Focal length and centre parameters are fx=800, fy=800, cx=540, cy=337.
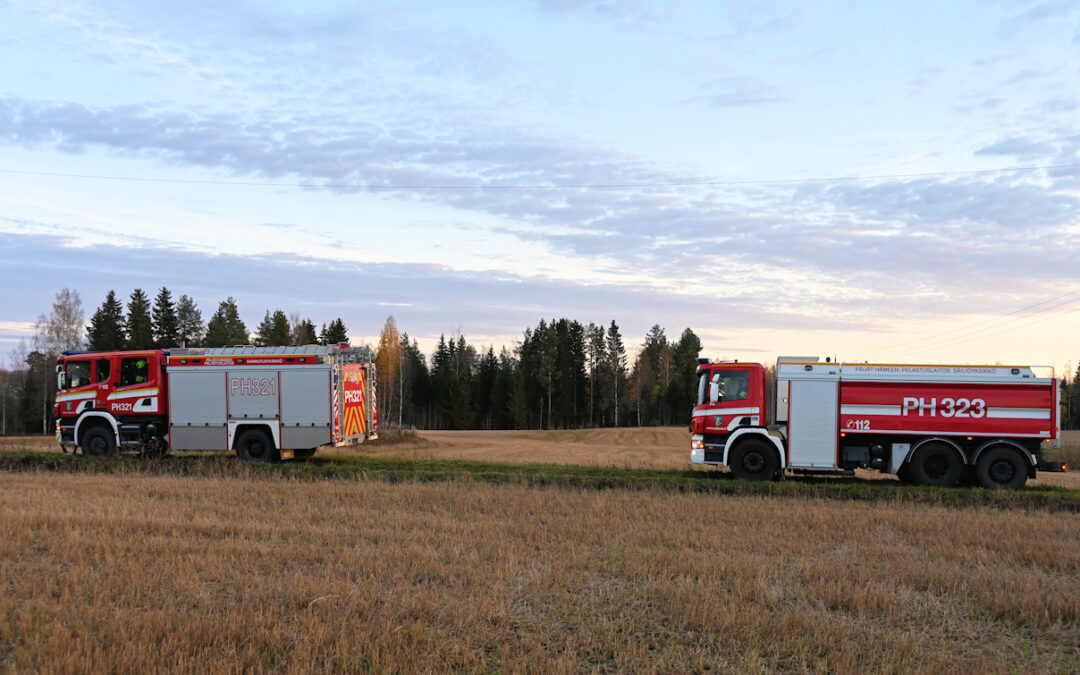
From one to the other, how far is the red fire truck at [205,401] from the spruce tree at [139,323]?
193ft

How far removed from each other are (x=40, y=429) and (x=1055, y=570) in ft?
281

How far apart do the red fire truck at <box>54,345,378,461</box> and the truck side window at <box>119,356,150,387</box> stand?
3cm

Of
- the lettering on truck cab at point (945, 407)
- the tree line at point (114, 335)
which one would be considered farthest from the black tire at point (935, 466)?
the tree line at point (114, 335)

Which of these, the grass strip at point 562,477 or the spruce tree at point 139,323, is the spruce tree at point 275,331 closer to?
the spruce tree at point 139,323

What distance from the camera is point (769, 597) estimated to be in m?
8.12

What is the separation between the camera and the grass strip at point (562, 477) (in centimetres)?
1634

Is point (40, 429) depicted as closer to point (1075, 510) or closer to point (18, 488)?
point (18, 488)

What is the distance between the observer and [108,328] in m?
77.1

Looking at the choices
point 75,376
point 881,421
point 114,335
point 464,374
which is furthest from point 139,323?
point 881,421

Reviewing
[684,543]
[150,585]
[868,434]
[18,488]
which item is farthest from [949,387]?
[18,488]

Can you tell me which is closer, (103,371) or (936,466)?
(936,466)

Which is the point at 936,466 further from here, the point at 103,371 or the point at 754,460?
the point at 103,371

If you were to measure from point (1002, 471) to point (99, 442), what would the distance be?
75.7ft

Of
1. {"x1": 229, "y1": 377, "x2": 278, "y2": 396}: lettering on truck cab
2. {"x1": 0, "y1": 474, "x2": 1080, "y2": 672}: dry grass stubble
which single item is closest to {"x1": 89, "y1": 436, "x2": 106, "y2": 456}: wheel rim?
{"x1": 229, "y1": 377, "x2": 278, "y2": 396}: lettering on truck cab
